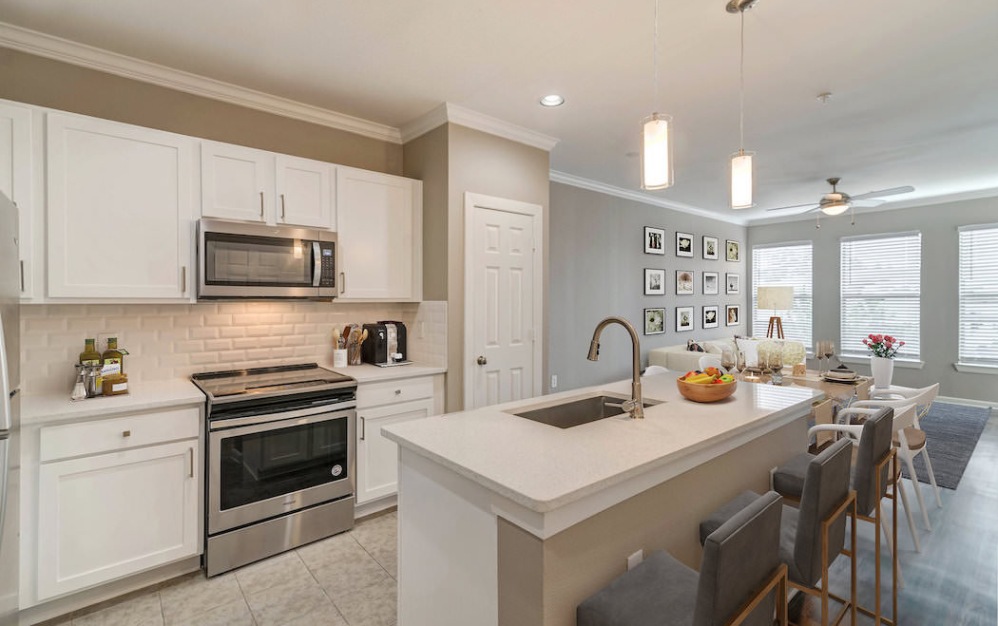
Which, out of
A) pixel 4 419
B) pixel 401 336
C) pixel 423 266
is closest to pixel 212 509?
pixel 4 419

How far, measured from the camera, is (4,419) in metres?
1.27

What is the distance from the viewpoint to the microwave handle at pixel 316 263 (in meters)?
2.97

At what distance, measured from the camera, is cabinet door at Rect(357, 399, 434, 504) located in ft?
9.67

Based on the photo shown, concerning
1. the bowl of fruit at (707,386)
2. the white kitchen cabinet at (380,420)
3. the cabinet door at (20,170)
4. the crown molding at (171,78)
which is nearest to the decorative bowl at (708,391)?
the bowl of fruit at (707,386)

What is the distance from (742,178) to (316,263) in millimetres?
2474

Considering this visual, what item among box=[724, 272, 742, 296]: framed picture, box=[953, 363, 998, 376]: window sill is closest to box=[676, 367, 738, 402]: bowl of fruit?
box=[724, 272, 742, 296]: framed picture

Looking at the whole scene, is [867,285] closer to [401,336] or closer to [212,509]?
[401,336]

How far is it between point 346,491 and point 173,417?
1.05 m

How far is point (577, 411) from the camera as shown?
7.16 feet

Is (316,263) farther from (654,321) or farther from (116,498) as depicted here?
(654,321)

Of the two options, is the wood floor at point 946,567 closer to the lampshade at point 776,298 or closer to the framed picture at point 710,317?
the lampshade at point 776,298

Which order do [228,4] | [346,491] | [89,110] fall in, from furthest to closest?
[346,491], [89,110], [228,4]

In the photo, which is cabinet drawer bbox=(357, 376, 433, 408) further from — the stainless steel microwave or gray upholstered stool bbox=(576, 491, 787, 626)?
gray upholstered stool bbox=(576, 491, 787, 626)

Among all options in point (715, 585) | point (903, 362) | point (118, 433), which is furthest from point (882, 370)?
point (118, 433)
